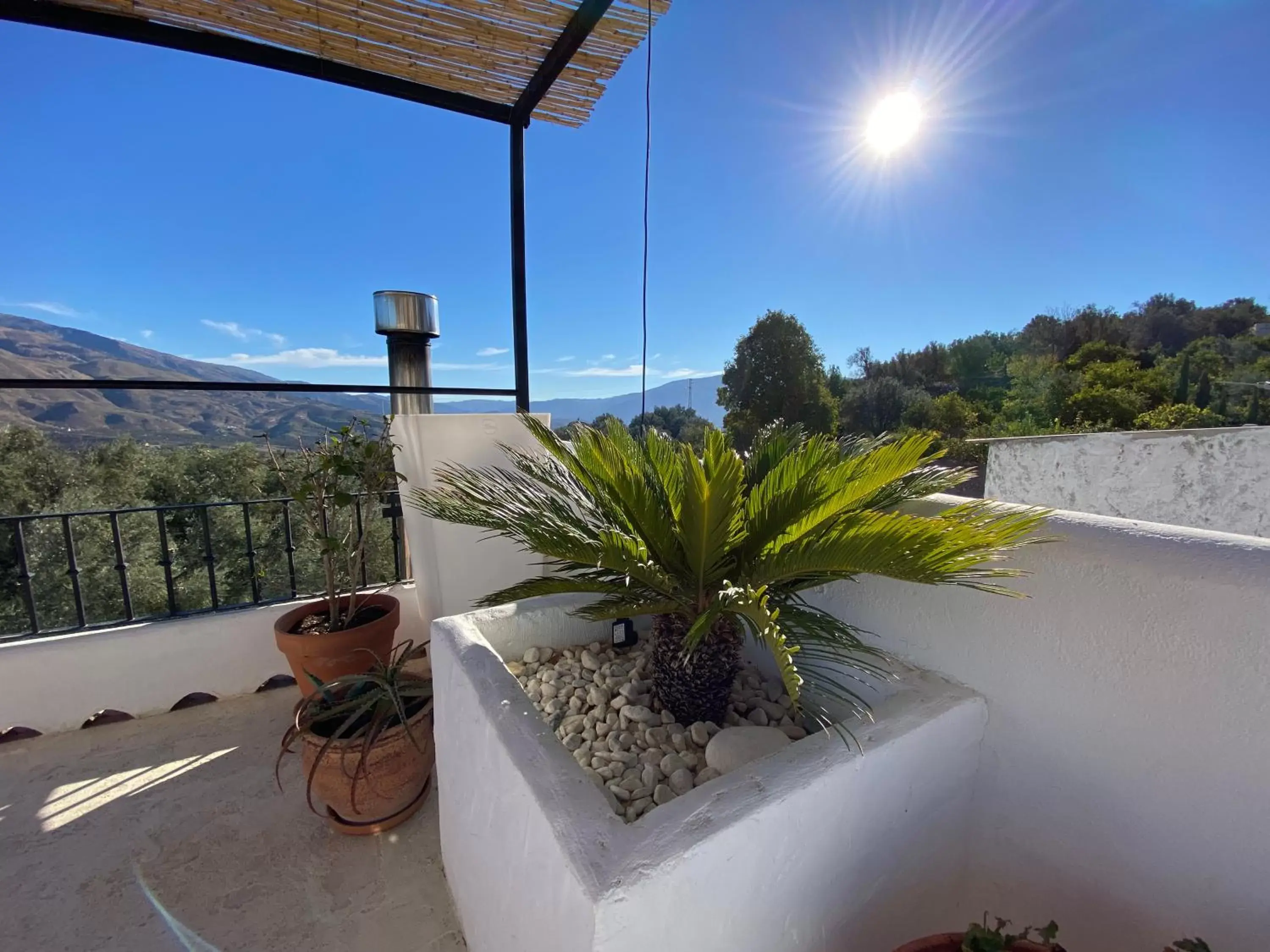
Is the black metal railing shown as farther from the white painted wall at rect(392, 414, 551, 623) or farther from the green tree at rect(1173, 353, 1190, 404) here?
the green tree at rect(1173, 353, 1190, 404)

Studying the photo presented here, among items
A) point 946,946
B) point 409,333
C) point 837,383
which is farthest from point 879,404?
point 946,946

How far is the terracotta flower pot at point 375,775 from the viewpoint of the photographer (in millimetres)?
1524

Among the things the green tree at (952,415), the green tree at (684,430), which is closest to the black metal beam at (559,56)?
the green tree at (684,430)

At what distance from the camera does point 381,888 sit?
1.48m

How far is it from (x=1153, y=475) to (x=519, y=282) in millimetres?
4972

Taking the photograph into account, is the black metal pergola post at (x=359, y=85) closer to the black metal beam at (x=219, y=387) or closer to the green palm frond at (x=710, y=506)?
the black metal beam at (x=219, y=387)

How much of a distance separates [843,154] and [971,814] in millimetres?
10786

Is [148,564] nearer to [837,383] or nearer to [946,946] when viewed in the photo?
[946,946]

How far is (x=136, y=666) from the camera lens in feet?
7.48

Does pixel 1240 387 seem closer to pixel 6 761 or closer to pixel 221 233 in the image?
pixel 6 761

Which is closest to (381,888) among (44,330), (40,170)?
(40,170)

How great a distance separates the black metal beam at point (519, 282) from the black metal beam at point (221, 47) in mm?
295

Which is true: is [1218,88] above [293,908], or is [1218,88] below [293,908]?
above

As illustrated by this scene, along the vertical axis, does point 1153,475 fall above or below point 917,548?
below
